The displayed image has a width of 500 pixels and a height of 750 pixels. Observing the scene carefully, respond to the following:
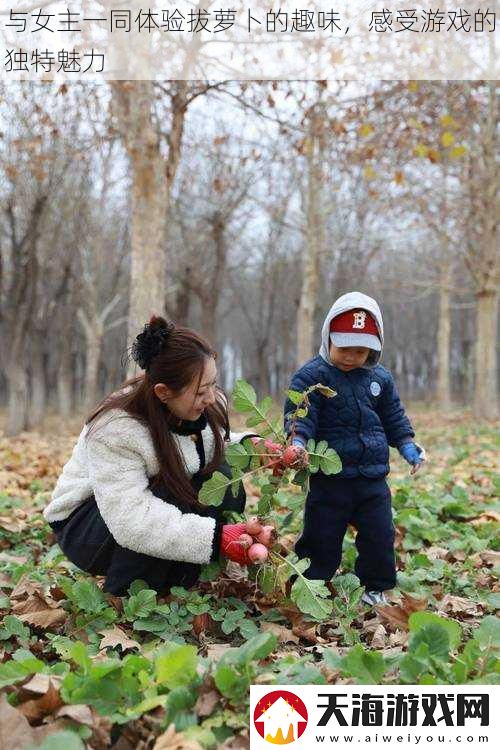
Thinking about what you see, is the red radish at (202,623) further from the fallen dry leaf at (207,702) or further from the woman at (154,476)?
the fallen dry leaf at (207,702)

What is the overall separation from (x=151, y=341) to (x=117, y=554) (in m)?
0.84

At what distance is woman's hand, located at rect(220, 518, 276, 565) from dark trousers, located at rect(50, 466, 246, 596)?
0.05m

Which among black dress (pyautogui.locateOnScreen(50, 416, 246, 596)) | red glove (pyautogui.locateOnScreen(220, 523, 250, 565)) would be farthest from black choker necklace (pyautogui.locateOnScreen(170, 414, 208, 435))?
red glove (pyautogui.locateOnScreen(220, 523, 250, 565))

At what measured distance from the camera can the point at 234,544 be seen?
2527 millimetres

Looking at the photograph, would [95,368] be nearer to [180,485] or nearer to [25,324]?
[25,324]

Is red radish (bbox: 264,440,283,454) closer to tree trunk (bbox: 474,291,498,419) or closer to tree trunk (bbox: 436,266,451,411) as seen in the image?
tree trunk (bbox: 474,291,498,419)

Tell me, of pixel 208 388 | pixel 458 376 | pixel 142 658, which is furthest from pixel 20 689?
pixel 458 376

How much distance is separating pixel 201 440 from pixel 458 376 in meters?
34.5

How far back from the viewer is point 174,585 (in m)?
2.78

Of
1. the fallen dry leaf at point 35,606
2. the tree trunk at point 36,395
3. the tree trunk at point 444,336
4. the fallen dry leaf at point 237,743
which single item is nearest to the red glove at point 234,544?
the fallen dry leaf at point 35,606

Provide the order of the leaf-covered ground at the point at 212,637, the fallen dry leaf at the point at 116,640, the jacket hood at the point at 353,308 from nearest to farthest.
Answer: the leaf-covered ground at the point at 212,637, the fallen dry leaf at the point at 116,640, the jacket hood at the point at 353,308

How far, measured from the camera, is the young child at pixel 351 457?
9.60ft

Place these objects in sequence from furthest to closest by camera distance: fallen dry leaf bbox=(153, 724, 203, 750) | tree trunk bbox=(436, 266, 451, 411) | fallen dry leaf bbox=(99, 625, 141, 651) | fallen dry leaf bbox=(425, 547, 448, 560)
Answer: tree trunk bbox=(436, 266, 451, 411) → fallen dry leaf bbox=(425, 547, 448, 560) → fallen dry leaf bbox=(99, 625, 141, 651) → fallen dry leaf bbox=(153, 724, 203, 750)

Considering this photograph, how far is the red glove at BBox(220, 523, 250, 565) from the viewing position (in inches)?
99.4
